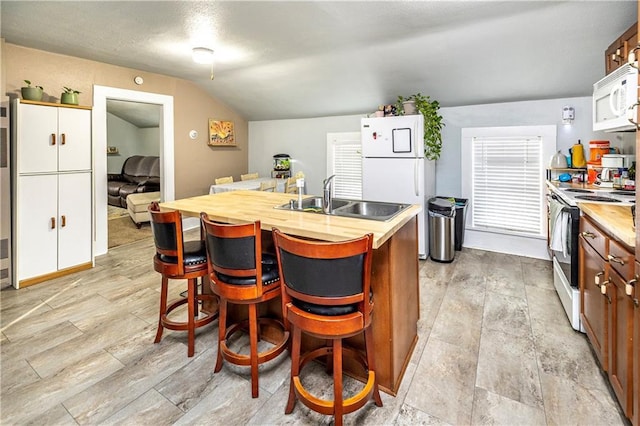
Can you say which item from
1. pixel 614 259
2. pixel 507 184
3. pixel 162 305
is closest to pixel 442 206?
pixel 507 184

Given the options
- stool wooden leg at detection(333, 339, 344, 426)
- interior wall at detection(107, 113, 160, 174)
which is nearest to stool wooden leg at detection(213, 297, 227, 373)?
stool wooden leg at detection(333, 339, 344, 426)

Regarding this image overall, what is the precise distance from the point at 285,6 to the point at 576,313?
125 inches

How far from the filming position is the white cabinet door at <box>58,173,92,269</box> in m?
3.49

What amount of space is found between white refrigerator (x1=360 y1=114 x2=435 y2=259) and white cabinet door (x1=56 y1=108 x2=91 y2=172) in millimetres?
3199

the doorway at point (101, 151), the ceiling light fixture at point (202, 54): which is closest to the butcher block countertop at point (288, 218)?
the ceiling light fixture at point (202, 54)

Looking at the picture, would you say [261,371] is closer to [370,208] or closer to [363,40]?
[370,208]

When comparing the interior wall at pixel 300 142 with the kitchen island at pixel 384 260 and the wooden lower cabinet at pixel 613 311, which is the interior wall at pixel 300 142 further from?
the wooden lower cabinet at pixel 613 311

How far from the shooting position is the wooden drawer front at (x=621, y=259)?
1379 millimetres

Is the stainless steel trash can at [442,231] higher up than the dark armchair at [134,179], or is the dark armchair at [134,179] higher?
the dark armchair at [134,179]

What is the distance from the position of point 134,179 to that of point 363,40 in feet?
20.8

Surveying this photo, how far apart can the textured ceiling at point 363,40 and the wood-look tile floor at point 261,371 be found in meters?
2.27

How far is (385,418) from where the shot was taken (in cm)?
160

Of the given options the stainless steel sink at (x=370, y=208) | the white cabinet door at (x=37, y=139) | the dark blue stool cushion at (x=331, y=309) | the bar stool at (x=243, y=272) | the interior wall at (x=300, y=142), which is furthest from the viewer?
the interior wall at (x=300, y=142)

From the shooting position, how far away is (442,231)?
385cm
